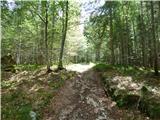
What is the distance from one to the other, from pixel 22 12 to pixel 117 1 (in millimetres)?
10238

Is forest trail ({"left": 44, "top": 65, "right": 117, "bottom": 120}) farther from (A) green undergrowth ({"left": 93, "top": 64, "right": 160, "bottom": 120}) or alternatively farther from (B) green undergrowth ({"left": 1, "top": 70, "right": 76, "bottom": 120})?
(A) green undergrowth ({"left": 93, "top": 64, "right": 160, "bottom": 120})

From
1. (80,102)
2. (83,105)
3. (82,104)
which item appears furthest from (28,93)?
(83,105)

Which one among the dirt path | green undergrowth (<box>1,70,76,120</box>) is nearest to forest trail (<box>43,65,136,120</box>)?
the dirt path

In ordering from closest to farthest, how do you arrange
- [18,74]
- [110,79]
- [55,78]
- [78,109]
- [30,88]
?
[78,109] → [30,88] → [110,79] → [55,78] → [18,74]

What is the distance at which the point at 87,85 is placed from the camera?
19188 millimetres

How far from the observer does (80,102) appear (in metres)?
15.4

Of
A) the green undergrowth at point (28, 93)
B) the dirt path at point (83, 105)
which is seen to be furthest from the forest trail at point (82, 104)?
the green undergrowth at point (28, 93)

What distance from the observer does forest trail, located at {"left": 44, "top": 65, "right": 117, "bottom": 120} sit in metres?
13.5

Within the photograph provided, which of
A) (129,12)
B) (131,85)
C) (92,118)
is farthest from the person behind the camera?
(129,12)

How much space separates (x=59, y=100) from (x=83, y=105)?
6.27 feet

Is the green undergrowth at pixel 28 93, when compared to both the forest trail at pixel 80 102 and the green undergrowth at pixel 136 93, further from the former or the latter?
the green undergrowth at pixel 136 93

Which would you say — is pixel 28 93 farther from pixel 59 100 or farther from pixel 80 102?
pixel 80 102

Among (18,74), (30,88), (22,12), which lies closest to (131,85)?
(30,88)

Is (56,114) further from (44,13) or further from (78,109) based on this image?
(44,13)
